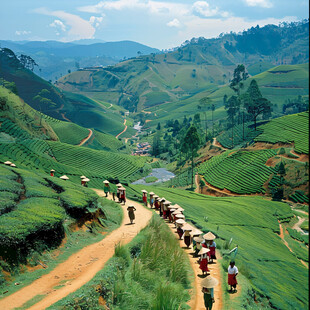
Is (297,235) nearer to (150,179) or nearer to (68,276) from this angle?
(68,276)

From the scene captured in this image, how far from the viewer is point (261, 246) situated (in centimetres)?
3472

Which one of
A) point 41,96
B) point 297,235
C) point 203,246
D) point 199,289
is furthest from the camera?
point 41,96

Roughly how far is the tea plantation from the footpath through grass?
1517cm

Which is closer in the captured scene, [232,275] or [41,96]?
[232,275]

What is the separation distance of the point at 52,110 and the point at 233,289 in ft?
552

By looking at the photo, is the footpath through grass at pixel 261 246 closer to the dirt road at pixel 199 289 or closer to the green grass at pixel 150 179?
the dirt road at pixel 199 289

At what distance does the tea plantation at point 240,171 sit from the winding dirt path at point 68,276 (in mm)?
58252

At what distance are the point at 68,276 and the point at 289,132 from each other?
3434 inches

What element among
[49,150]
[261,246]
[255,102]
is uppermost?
[255,102]

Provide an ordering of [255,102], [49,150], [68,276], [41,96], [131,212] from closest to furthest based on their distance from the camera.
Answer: [68,276], [131,212], [49,150], [255,102], [41,96]

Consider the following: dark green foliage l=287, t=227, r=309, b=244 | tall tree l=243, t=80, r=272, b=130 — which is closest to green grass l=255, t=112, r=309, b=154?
tall tree l=243, t=80, r=272, b=130

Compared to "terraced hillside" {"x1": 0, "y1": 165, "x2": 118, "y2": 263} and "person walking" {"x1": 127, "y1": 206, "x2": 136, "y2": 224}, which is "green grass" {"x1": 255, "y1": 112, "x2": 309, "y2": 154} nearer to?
"person walking" {"x1": 127, "y1": 206, "x2": 136, "y2": 224}

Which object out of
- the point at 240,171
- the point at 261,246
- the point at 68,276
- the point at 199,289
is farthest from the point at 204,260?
the point at 240,171

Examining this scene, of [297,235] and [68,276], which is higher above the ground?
[68,276]
